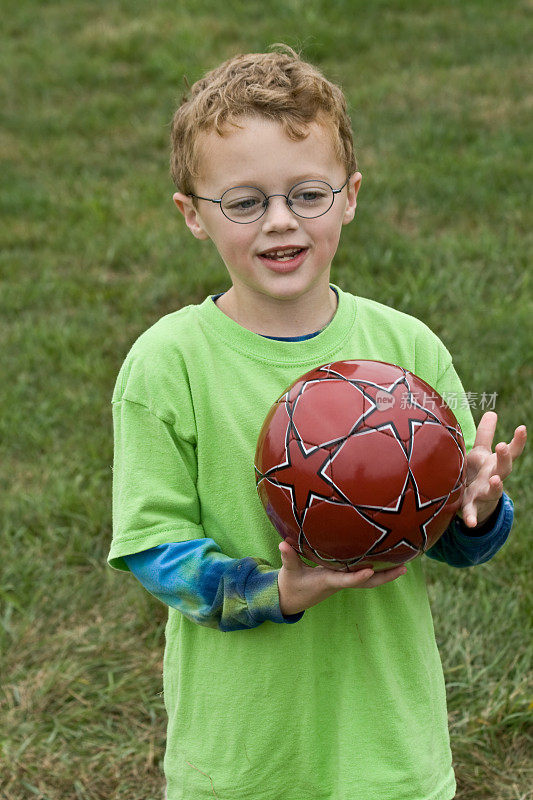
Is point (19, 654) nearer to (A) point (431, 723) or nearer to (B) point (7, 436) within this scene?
(B) point (7, 436)

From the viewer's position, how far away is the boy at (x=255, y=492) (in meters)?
2.11

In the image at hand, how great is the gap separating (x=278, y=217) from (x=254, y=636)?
98 centimetres

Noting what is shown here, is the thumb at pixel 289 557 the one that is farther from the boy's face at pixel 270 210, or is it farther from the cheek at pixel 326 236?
the cheek at pixel 326 236

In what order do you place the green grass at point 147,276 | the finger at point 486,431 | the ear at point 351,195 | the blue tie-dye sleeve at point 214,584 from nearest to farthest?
the blue tie-dye sleeve at point 214,584 < the finger at point 486,431 < the ear at point 351,195 < the green grass at point 147,276

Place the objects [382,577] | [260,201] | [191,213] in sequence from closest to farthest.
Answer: [382,577] < [260,201] < [191,213]

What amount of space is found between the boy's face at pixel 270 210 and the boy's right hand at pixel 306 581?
0.63 meters

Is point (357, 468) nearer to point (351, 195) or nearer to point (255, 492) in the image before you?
point (255, 492)

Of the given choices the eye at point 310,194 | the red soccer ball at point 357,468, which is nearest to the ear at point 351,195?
the eye at point 310,194

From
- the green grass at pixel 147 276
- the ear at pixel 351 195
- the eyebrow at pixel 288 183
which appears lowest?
the green grass at pixel 147 276

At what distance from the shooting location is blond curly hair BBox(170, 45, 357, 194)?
212 cm

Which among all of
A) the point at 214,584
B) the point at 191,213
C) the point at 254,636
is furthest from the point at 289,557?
the point at 191,213

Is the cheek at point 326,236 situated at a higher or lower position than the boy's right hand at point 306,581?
higher

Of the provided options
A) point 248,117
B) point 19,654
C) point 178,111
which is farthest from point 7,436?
point 248,117

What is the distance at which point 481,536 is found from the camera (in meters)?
2.24
